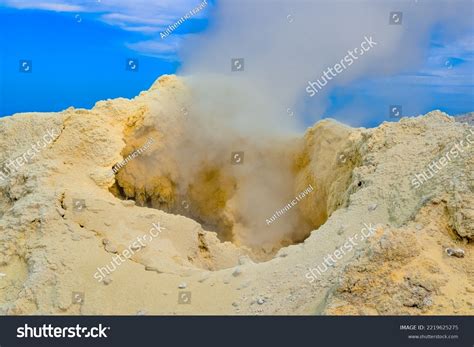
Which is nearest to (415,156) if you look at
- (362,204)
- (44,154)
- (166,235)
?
(362,204)

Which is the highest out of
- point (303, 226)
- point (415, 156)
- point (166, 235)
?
point (415, 156)

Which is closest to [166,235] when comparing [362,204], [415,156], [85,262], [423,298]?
[85,262]

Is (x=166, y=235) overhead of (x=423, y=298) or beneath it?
beneath

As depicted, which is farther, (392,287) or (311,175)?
(311,175)

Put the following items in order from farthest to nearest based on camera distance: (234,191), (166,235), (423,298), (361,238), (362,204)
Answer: (234,191) → (166,235) → (362,204) → (361,238) → (423,298)

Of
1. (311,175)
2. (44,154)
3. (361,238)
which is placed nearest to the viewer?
(361,238)

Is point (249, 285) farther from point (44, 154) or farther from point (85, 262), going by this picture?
point (44, 154)
